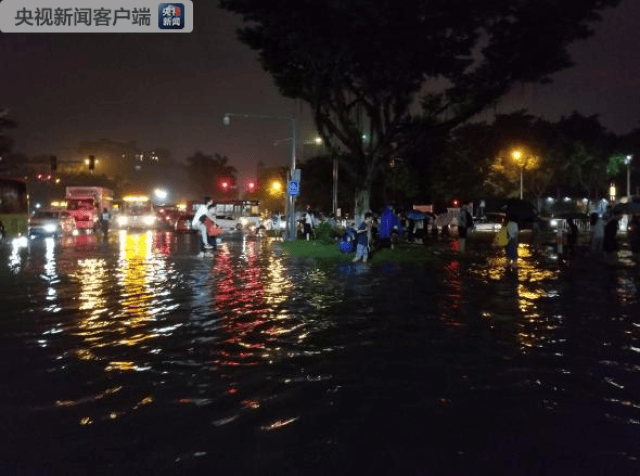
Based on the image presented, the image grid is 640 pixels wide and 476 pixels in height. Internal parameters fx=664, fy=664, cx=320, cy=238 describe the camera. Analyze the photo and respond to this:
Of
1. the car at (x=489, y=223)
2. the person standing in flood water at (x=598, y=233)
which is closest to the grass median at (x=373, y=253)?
the person standing in flood water at (x=598, y=233)

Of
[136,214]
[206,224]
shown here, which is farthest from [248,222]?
[206,224]

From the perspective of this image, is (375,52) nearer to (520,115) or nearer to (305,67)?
(305,67)

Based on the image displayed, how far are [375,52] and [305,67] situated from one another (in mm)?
4415

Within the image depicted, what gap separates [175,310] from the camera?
436 inches

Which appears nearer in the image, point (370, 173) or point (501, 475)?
point (501, 475)

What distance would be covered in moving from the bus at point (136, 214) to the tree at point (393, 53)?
1551 inches

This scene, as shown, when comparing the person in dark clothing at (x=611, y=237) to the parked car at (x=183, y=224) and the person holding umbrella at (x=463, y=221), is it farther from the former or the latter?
the parked car at (x=183, y=224)

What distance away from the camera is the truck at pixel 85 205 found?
177ft

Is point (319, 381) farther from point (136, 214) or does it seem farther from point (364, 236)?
point (136, 214)

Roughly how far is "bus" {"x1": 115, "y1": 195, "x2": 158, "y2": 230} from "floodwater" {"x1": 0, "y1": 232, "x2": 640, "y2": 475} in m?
52.8

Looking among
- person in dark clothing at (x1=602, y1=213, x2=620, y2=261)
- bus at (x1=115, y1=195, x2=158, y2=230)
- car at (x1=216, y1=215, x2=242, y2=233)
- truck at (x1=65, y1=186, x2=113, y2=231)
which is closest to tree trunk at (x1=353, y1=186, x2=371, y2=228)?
person in dark clothing at (x1=602, y1=213, x2=620, y2=261)

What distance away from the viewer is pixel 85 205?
5434cm

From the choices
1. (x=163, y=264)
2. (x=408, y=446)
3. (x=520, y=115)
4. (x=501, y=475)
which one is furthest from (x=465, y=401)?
(x=520, y=115)

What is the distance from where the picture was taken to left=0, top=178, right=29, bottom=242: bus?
112ft
